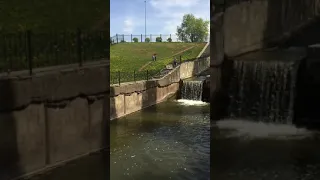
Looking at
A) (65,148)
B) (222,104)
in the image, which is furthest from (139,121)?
(65,148)

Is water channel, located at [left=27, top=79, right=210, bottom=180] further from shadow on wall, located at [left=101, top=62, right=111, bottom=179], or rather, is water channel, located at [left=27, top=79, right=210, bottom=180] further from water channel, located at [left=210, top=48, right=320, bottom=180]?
water channel, located at [left=210, top=48, right=320, bottom=180]

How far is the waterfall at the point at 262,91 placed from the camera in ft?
18.9

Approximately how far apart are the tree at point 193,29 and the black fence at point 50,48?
2553 inches

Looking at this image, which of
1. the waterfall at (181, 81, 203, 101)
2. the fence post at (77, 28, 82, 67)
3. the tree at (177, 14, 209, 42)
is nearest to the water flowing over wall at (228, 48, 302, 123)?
the fence post at (77, 28, 82, 67)

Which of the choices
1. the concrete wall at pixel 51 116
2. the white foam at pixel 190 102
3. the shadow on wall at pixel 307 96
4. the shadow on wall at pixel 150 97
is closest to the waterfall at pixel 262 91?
the shadow on wall at pixel 307 96

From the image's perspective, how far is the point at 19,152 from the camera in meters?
3.78

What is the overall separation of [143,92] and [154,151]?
1104 centimetres

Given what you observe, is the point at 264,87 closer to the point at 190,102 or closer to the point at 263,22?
the point at 263,22

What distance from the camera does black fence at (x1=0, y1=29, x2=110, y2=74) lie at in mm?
3689

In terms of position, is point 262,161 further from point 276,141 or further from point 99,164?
point 99,164

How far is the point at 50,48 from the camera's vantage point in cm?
397

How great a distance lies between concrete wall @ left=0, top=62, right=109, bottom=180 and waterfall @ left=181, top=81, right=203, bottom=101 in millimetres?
22268

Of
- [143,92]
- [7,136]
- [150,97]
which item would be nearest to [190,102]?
[150,97]

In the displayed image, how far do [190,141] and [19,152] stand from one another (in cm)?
1096
